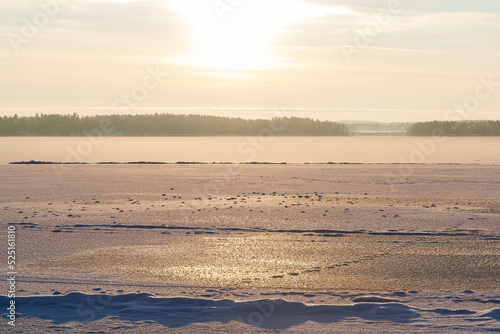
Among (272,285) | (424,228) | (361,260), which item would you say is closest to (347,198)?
(424,228)

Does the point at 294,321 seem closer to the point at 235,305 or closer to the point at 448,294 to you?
the point at 235,305

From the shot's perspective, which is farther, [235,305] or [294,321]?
[235,305]

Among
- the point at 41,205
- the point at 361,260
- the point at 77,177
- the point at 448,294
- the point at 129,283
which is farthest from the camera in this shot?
the point at 77,177

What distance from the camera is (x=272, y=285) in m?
8.21

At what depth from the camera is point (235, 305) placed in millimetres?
7152

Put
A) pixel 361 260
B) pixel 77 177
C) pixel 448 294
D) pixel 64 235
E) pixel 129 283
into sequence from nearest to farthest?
pixel 448 294
pixel 129 283
pixel 361 260
pixel 64 235
pixel 77 177

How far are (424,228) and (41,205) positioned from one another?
10906 mm

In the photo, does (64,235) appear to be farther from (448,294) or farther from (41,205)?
(448,294)

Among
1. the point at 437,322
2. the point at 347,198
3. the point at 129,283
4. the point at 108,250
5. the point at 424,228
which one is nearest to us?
the point at 437,322

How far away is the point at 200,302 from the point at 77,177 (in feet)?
69.5

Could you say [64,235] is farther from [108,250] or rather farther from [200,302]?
[200,302]

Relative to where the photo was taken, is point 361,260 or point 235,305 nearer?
point 235,305

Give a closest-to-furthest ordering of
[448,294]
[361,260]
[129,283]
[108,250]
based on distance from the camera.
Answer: [448,294] → [129,283] → [361,260] → [108,250]

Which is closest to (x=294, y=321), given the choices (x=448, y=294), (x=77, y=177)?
(x=448, y=294)
